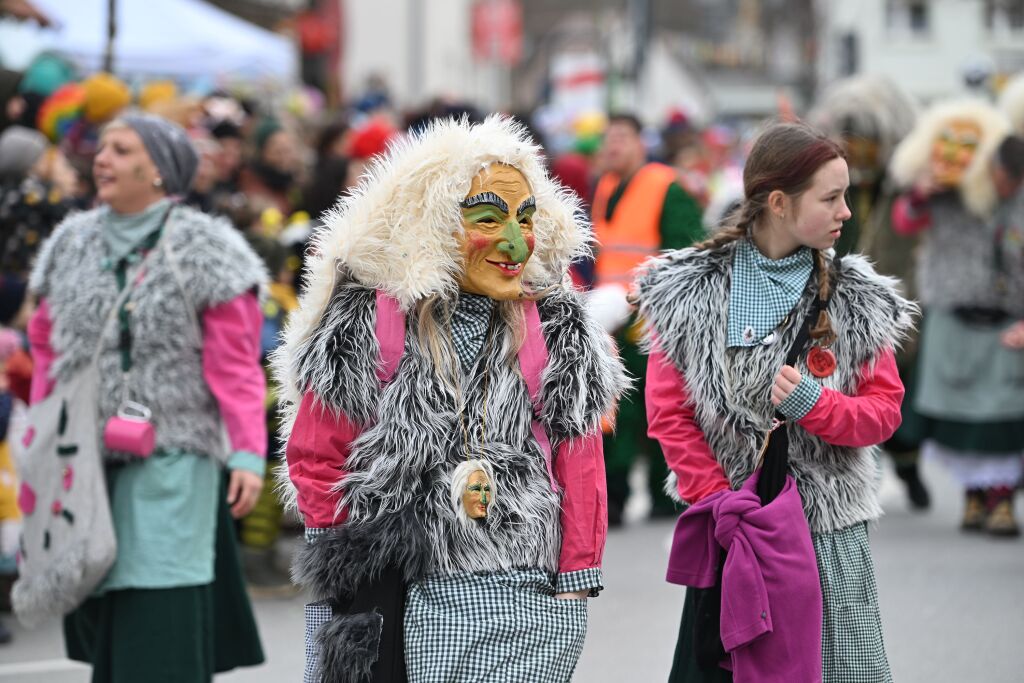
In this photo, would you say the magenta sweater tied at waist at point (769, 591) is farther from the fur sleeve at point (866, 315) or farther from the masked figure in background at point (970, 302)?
the masked figure in background at point (970, 302)

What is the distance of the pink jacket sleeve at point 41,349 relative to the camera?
5.41 m

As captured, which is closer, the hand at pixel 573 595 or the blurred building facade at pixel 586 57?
the hand at pixel 573 595

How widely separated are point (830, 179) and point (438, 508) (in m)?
1.43

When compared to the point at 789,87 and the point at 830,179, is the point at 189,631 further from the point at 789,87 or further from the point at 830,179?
the point at 789,87

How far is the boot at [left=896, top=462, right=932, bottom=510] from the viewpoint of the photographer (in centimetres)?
1000

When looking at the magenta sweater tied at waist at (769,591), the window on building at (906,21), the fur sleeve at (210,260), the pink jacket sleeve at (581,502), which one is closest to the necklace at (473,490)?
the pink jacket sleeve at (581,502)

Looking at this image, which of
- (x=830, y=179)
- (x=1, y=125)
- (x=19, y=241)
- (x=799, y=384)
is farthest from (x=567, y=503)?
(x=1, y=125)

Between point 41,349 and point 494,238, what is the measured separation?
89.1 inches

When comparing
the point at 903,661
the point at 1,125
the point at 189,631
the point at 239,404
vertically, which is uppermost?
the point at 1,125

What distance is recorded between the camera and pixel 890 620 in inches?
283

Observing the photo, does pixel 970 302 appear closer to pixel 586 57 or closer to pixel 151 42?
pixel 151 42

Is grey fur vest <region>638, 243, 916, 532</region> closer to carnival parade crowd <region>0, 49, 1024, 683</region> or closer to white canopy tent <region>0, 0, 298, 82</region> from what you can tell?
carnival parade crowd <region>0, 49, 1024, 683</region>

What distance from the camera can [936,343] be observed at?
30.1ft

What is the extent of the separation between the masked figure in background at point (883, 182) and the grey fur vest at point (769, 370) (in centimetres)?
517
